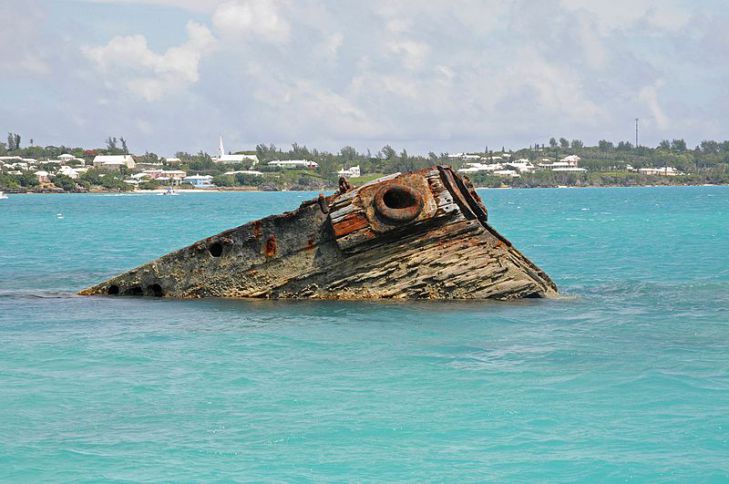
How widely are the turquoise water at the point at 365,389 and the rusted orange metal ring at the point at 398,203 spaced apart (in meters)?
1.37

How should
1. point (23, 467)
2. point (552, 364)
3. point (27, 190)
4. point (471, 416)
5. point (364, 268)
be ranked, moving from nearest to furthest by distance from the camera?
point (23, 467)
point (471, 416)
point (552, 364)
point (364, 268)
point (27, 190)

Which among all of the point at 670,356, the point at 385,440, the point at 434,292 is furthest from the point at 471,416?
the point at 434,292

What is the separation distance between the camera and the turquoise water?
26.5 ft

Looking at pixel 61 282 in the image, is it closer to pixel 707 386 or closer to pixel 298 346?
pixel 298 346

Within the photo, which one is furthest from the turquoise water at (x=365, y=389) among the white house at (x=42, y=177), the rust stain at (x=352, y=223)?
the white house at (x=42, y=177)

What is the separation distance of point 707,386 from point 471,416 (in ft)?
8.67

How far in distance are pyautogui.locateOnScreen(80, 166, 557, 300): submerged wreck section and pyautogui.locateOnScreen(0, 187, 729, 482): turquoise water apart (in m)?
0.38

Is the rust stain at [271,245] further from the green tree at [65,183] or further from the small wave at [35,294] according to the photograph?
the green tree at [65,183]

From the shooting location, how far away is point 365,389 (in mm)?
10188

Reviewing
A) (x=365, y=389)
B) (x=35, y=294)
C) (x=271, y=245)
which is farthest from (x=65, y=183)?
(x=365, y=389)

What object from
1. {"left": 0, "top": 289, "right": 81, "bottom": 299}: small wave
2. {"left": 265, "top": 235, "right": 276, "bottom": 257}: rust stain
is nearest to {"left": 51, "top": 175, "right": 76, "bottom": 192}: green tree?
{"left": 0, "top": 289, "right": 81, "bottom": 299}: small wave

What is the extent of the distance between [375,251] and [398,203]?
783 mm

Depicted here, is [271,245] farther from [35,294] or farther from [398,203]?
[35,294]

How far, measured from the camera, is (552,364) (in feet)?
36.8
